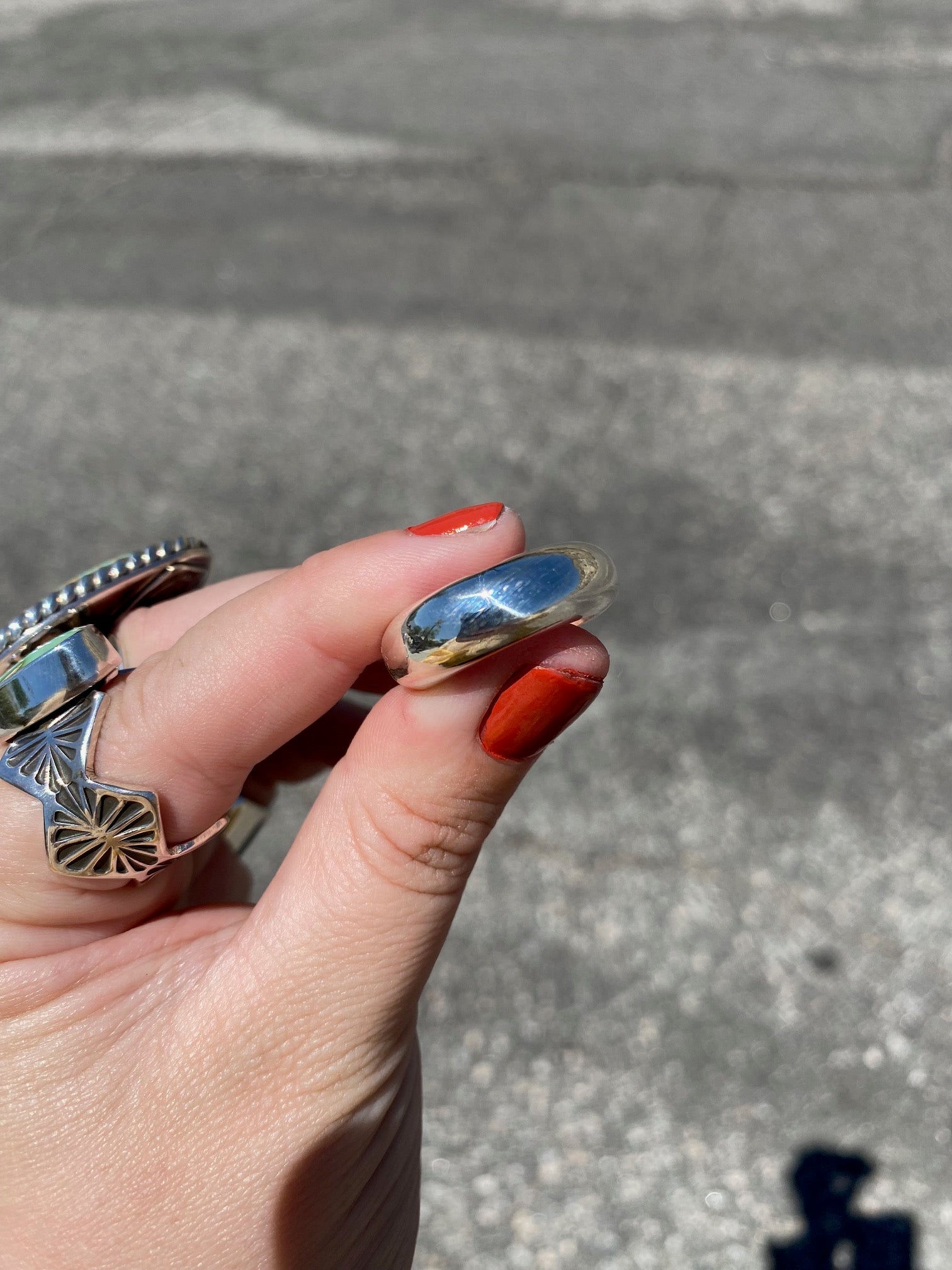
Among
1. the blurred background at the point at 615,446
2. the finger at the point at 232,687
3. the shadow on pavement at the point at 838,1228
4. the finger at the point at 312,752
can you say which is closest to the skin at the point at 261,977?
the finger at the point at 232,687

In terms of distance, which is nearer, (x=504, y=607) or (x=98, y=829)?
(x=504, y=607)

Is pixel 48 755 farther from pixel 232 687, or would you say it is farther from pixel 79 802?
pixel 232 687

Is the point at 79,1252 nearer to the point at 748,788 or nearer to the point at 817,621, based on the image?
the point at 748,788

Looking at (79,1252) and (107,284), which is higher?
(107,284)

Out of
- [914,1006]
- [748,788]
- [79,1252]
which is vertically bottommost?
[914,1006]

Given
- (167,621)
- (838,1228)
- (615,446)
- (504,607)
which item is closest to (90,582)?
(167,621)

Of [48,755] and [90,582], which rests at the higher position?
[90,582]

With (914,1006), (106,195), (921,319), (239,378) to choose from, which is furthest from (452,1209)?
(106,195)

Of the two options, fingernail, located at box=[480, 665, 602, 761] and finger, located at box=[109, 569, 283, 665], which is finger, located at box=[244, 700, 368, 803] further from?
fingernail, located at box=[480, 665, 602, 761]
